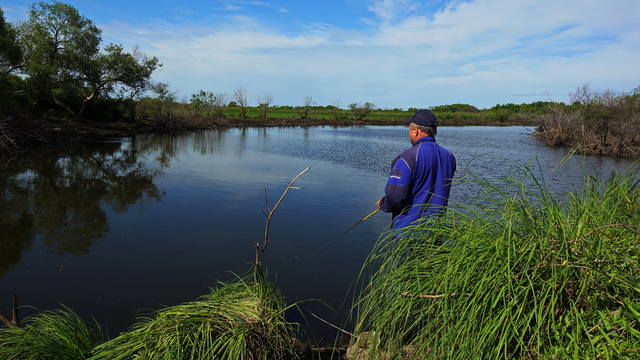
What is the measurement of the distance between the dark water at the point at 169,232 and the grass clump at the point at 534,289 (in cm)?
53

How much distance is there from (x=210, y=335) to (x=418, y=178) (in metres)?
2.48

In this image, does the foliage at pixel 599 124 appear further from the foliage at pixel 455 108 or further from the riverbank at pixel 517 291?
the foliage at pixel 455 108

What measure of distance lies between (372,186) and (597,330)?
12629 millimetres

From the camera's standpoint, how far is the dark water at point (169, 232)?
5.87m

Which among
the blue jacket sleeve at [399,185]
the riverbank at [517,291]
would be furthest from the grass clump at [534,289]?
the blue jacket sleeve at [399,185]

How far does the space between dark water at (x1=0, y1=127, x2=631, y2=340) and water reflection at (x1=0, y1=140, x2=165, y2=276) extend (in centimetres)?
4

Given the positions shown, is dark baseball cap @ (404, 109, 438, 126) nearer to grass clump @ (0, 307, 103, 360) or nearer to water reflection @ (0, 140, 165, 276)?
grass clump @ (0, 307, 103, 360)

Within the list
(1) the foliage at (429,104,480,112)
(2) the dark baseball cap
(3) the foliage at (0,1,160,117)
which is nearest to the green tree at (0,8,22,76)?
(3) the foliage at (0,1,160,117)

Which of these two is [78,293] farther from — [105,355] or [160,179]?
[160,179]

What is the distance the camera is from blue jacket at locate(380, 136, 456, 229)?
12.8 feet

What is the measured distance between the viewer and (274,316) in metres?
3.84

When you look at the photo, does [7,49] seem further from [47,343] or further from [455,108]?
[455,108]

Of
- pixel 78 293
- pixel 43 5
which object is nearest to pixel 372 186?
pixel 78 293

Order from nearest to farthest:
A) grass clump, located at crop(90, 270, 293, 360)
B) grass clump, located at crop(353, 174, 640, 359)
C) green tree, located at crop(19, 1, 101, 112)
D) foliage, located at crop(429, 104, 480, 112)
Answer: grass clump, located at crop(353, 174, 640, 359), grass clump, located at crop(90, 270, 293, 360), green tree, located at crop(19, 1, 101, 112), foliage, located at crop(429, 104, 480, 112)
